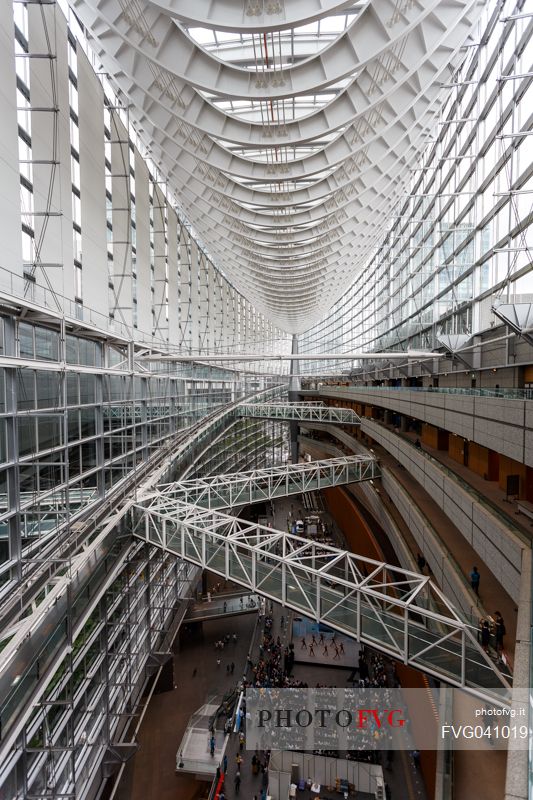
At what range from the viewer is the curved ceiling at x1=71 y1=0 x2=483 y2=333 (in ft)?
32.5

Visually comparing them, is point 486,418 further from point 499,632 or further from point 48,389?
point 48,389

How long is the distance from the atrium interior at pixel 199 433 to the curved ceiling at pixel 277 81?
0.08 metres

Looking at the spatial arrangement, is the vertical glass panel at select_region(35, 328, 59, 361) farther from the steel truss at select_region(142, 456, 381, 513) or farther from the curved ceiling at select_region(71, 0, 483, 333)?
the steel truss at select_region(142, 456, 381, 513)

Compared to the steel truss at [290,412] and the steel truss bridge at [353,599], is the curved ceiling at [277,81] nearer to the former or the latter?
the steel truss bridge at [353,599]

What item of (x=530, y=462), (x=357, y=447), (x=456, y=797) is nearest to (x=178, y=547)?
(x=456, y=797)

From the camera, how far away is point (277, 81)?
11.5 metres

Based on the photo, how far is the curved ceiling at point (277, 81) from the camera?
32.5ft

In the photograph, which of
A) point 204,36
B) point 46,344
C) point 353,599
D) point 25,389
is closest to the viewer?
point 25,389

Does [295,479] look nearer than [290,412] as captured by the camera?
Yes

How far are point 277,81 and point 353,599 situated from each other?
12.1 metres

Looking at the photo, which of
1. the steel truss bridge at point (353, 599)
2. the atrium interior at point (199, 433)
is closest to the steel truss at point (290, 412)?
the atrium interior at point (199, 433)

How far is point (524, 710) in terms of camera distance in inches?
174

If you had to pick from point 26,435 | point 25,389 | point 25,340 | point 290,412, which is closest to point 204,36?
point 25,340

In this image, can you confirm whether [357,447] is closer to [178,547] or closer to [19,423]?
[178,547]
